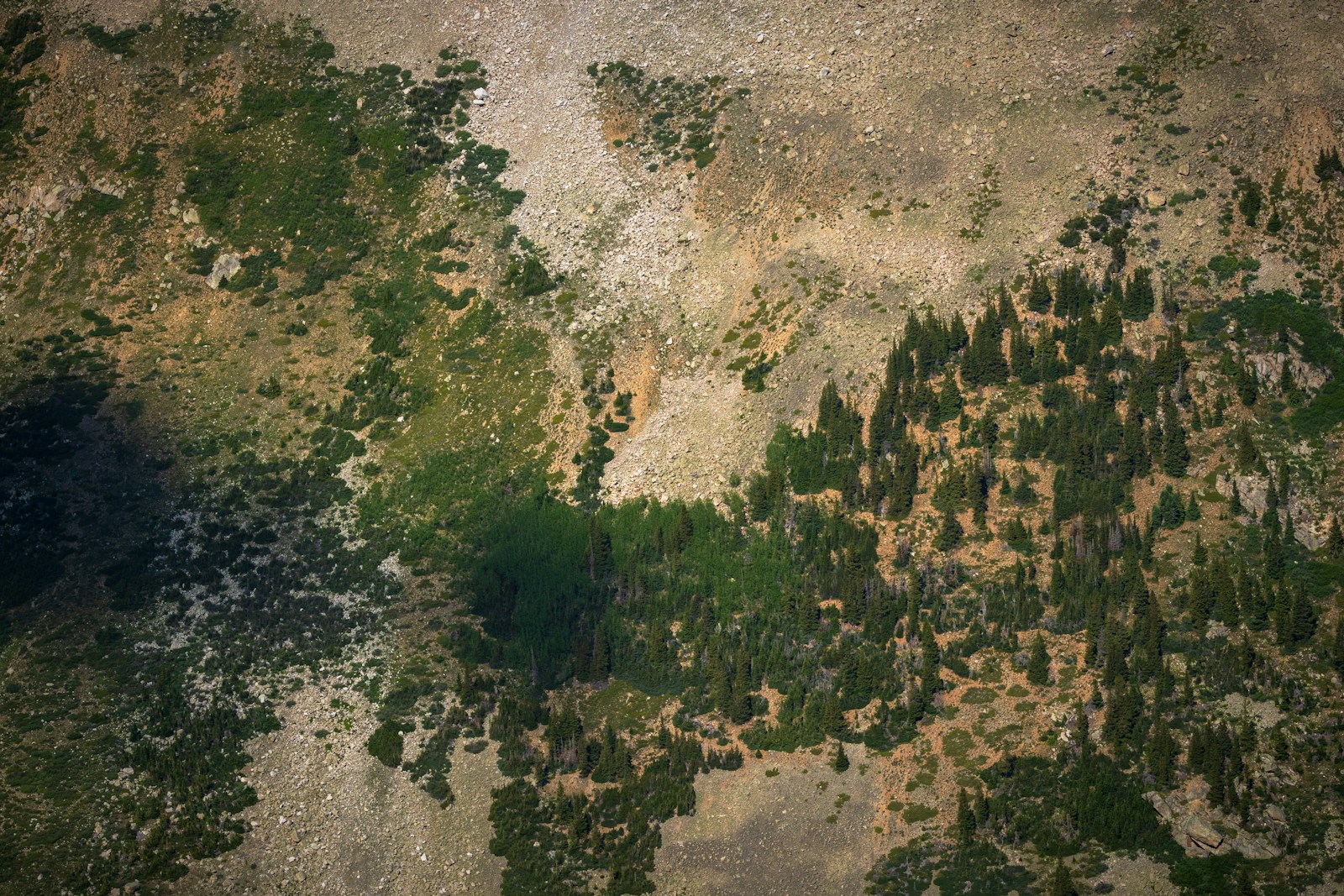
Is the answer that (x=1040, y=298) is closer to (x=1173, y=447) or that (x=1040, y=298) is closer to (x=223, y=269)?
(x=1173, y=447)

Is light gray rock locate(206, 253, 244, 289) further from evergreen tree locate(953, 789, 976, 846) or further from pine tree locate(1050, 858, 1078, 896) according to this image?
pine tree locate(1050, 858, 1078, 896)

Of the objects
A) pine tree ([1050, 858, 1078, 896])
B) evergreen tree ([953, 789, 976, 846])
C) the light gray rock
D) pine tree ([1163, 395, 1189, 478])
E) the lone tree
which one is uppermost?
the light gray rock

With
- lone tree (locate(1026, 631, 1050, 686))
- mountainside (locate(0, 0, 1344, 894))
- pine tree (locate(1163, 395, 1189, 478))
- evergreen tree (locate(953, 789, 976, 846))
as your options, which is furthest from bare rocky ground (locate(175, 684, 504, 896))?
pine tree (locate(1163, 395, 1189, 478))

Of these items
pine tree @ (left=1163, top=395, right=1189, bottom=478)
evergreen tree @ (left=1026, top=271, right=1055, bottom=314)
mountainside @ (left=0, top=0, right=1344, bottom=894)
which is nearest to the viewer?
mountainside @ (left=0, top=0, right=1344, bottom=894)

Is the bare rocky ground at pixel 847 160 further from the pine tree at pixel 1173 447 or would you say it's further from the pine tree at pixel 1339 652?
the pine tree at pixel 1339 652

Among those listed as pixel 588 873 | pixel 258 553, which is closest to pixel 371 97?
pixel 258 553

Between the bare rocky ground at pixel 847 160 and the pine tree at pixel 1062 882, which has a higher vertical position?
the bare rocky ground at pixel 847 160

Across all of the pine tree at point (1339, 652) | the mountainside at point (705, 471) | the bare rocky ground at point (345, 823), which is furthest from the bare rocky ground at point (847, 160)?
the bare rocky ground at point (345, 823)
